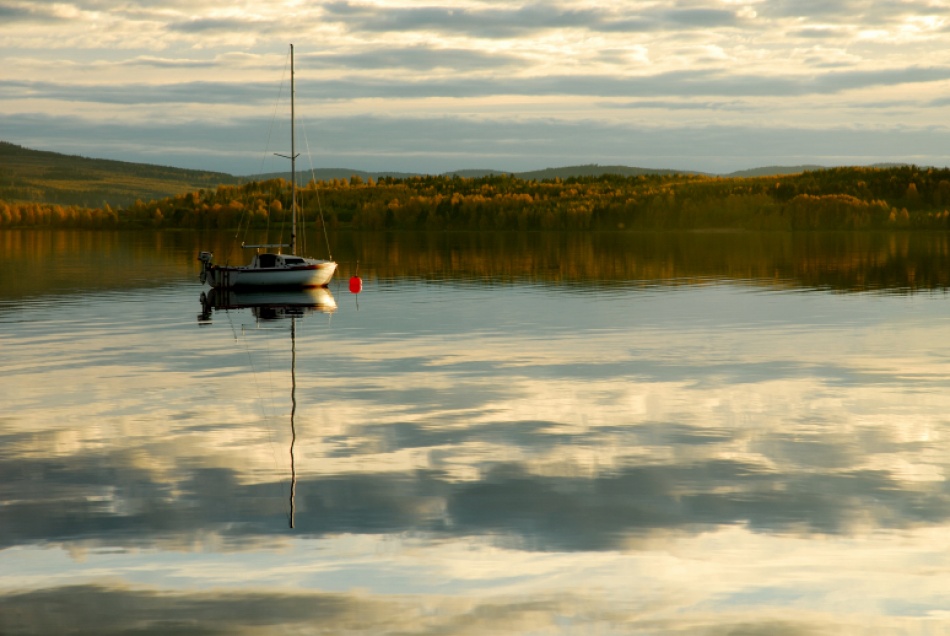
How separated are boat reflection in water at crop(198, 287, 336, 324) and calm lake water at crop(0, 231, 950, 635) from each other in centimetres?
826

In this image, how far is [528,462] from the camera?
19734 mm

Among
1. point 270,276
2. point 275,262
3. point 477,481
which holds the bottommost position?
point 477,481

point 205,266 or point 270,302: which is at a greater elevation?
point 205,266

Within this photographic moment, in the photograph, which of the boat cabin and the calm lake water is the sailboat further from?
the calm lake water

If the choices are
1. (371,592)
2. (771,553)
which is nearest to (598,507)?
(771,553)

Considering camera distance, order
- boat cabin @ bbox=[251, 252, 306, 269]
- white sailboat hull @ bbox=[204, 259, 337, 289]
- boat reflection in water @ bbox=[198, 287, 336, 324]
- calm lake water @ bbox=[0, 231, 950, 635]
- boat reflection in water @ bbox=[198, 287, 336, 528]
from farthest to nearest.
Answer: boat cabin @ bbox=[251, 252, 306, 269] → white sailboat hull @ bbox=[204, 259, 337, 289] → boat reflection in water @ bbox=[198, 287, 336, 324] → boat reflection in water @ bbox=[198, 287, 336, 528] → calm lake water @ bbox=[0, 231, 950, 635]

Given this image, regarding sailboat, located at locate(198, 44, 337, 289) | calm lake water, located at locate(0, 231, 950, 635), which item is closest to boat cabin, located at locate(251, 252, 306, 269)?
sailboat, located at locate(198, 44, 337, 289)

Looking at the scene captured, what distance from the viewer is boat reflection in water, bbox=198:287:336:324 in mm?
50812

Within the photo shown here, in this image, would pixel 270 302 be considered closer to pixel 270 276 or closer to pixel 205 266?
pixel 270 276

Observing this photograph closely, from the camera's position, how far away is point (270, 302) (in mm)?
57344

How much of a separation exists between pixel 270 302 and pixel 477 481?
40.2m

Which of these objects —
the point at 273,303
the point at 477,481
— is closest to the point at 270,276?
the point at 273,303

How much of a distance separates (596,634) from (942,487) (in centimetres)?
807

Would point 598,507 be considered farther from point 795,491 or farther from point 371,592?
point 371,592
